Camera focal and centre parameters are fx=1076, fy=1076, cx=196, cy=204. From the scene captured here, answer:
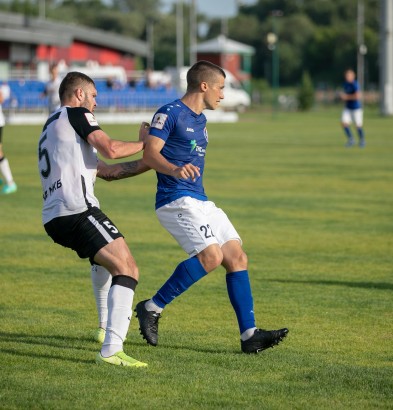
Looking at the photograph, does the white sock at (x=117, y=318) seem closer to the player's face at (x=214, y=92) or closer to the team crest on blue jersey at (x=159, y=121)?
the team crest on blue jersey at (x=159, y=121)

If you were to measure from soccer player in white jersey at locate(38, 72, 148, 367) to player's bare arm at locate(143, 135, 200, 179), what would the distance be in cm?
14

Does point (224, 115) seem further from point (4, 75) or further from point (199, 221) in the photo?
point (199, 221)

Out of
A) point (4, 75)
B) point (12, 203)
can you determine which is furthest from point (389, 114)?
point (12, 203)

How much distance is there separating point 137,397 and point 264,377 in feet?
3.22

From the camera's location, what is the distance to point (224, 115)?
5419 cm

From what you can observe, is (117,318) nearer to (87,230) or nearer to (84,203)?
(87,230)

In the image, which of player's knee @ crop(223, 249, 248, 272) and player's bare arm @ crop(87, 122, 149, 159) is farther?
player's knee @ crop(223, 249, 248, 272)

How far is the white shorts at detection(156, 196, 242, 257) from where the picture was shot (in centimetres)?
788

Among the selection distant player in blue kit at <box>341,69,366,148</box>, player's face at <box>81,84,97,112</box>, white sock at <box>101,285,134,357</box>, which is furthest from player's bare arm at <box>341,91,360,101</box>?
white sock at <box>101,285,134,357</box>

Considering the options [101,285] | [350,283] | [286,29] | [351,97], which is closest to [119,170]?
[101,285]

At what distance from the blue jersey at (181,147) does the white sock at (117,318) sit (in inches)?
37.0

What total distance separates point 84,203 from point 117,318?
2.74 feet

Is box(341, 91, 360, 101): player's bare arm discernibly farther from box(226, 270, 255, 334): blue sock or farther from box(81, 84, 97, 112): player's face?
box(81, 84, 97, 112): player's face

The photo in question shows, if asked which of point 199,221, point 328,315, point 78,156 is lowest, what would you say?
point 328,315
